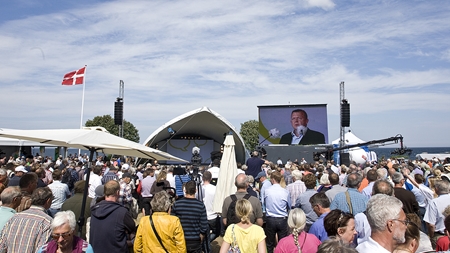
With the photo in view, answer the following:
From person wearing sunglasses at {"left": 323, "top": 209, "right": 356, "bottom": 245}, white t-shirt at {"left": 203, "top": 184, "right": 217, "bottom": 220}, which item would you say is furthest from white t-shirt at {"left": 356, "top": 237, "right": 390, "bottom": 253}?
white t-shirt at {"left": 203, "top": 184, "right": 217, "bottom": 220}

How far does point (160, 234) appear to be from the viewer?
12.2 feet

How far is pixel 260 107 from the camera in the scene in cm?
2697

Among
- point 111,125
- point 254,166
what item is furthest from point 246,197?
point 111,125

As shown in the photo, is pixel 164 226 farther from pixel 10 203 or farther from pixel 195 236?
pixel 10 203

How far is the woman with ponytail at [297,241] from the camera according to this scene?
3240 millimetres

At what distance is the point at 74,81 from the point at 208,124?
9.47 meters

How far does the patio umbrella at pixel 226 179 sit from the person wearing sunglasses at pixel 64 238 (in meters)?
3.33

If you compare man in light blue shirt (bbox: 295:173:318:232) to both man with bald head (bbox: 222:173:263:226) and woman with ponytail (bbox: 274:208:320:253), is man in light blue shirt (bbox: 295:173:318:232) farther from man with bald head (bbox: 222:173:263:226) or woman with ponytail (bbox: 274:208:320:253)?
woman with ponytail (bbox: 274:208:320:253)

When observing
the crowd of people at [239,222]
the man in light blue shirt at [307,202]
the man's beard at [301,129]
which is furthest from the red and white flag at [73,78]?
the man in light blue shirt at [307,202]

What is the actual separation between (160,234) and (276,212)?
2.43 meters

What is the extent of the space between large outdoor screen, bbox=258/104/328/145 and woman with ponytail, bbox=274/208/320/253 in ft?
75.8

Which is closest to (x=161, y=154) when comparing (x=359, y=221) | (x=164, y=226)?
(x=164, y=226)

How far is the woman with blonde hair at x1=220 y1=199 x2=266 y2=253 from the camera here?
3.55 m

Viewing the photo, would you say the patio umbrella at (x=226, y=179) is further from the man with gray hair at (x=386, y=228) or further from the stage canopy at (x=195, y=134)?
the stage canopy at (x=195, y=134)
